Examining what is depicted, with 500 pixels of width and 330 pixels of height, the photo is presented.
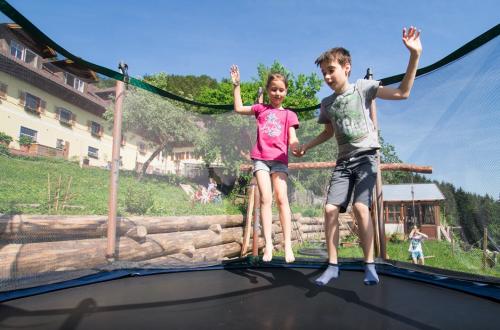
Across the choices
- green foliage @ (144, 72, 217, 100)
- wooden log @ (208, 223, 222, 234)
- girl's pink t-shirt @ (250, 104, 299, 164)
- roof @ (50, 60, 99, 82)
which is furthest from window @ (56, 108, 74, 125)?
green foliage @ (144, 72, 217, 100)

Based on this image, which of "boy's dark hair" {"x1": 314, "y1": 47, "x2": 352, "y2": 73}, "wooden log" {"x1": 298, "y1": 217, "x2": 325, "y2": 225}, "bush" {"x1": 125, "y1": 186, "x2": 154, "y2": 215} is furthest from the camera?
"wooden log" {"x1": 298, "y1": 217, "x2": 325, "y2": 225}

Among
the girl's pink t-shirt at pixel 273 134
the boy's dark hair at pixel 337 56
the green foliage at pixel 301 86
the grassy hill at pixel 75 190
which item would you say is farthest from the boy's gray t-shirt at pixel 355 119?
the green foliage at pixel 301 86

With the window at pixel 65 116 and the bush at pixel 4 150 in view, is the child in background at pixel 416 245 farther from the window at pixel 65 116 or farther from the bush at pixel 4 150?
the bush at pixel 4 150

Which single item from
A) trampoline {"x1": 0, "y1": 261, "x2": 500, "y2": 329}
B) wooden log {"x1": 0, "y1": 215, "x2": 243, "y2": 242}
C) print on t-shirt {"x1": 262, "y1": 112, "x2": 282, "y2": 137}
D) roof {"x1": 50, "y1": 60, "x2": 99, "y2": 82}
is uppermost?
roof {"x1": 50, "y1": 60, "x2": 99, "y2": 82}

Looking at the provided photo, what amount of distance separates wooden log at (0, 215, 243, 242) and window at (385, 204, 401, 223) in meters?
1.72

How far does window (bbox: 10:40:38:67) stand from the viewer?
1.67 meters

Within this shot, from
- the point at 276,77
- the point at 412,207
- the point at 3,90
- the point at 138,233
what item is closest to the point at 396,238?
the point at 412,207

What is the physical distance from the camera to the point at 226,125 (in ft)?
10.1

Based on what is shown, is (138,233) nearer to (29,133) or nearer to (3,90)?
(29,133)

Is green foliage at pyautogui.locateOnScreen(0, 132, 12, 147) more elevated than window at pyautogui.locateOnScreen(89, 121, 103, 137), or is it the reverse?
window at pyautogui.locateOnScreen(89, 121, 103, 137)

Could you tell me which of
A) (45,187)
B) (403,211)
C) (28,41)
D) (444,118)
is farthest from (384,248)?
(28,41)

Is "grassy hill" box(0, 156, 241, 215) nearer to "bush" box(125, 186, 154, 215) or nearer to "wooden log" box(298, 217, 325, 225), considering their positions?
"bush" box(125, 186, 154, 215)

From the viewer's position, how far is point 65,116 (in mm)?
2035

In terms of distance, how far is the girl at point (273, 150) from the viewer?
1874 millimetres
